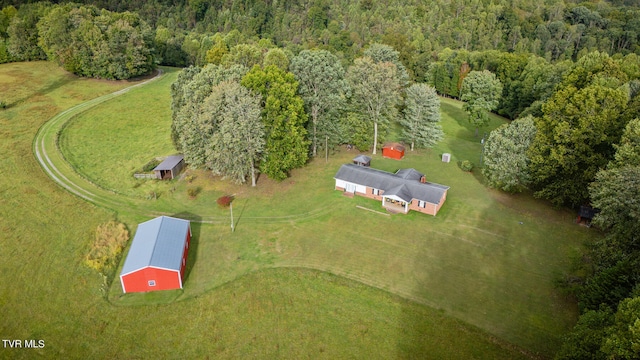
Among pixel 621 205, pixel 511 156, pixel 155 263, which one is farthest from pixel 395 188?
pixel 155 263

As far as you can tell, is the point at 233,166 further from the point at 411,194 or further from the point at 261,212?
the point at 411,194

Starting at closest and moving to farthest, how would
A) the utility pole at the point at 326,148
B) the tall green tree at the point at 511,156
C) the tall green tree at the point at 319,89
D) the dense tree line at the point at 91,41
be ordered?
the tall green tree at the point at 511,156 → the tall green tree at the point at 319,89 → the utility pole at the point at 326,148 → the dense tree line at the point at 91,41

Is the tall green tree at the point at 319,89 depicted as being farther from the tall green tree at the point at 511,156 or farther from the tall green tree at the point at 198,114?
the tall green tree at the point at 511,156

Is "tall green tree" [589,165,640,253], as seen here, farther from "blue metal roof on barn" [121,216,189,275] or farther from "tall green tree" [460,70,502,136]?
"blue metal roof on barn" [121,216,189,275]

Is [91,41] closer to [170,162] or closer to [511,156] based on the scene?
[170,162]

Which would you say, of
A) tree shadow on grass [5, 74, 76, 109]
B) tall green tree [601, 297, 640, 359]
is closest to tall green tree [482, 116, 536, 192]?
tall green tree [601, 297, 640, 359]

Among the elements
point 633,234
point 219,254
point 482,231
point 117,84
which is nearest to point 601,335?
point 633,234

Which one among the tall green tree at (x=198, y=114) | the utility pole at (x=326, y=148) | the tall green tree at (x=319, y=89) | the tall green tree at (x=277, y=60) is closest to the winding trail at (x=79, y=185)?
the tall green tree at (x=198, y=114)
